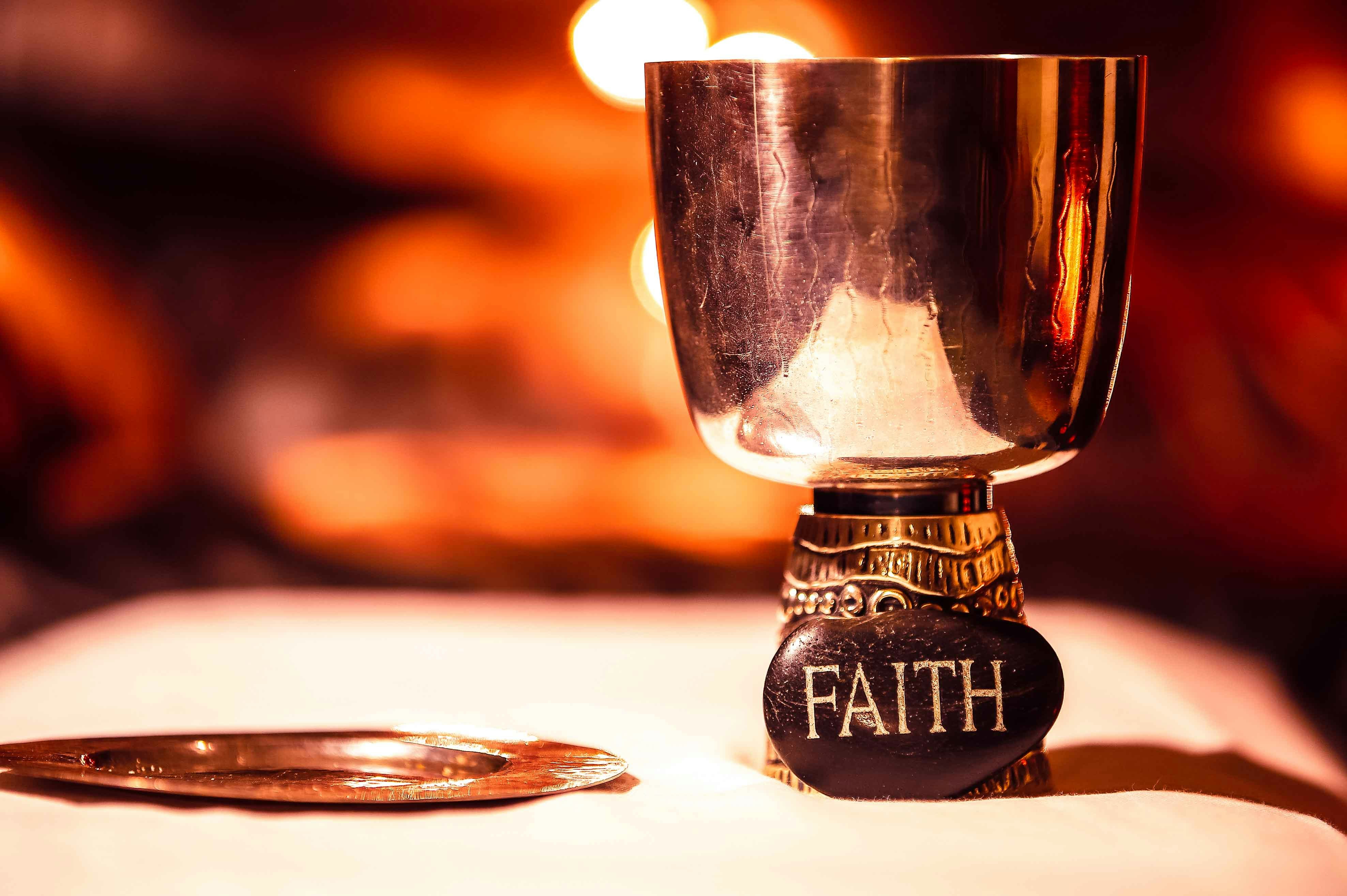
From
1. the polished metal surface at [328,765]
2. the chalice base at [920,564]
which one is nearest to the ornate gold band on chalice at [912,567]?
the chalice base at [920,564]

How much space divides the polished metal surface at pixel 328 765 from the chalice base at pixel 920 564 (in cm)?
9

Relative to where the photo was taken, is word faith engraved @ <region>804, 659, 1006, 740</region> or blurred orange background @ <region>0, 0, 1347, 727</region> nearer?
word faith engraved @ <region>804, 659, 1006, 740</region>

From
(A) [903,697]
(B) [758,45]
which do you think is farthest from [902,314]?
(B) [758,45]

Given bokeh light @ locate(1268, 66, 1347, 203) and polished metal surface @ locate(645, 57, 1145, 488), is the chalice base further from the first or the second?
bokeh light @ locate(1268, 66, 1347, 203)

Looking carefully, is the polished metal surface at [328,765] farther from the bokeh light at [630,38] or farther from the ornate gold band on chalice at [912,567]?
the bokeh light at [630,38]

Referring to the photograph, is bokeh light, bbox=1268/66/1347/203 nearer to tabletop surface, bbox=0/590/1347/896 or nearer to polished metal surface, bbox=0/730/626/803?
tabletop surface, bbox=0/590/1347/896

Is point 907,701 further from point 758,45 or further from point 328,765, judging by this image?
point 758,45

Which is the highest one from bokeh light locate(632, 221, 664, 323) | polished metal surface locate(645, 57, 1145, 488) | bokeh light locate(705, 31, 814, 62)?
bokeh light locate(705, 31, 814, 62)

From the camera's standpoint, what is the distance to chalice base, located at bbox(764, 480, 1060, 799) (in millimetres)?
565

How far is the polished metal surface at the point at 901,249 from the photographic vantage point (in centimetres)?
50

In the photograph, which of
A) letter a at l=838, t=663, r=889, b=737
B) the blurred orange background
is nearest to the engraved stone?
letter a at l=838, t=663, r=889, b=737

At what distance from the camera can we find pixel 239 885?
48 centimetres

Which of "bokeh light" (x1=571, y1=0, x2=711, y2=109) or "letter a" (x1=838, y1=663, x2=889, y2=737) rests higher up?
"bokeh light" (x1=571, y1=0, x2=711, y2=109)

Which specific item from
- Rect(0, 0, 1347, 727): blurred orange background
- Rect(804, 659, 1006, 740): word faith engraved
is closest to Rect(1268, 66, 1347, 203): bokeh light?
Rect(0, 0, 1347, 727): blurred orange background
